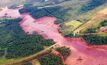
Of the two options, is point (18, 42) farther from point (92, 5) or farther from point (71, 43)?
point (92, 5)

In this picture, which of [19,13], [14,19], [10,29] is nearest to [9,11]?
[19,13]

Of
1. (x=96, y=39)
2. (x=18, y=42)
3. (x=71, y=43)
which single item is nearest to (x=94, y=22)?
(x=96, y=39)

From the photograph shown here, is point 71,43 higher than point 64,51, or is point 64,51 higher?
point 64,51

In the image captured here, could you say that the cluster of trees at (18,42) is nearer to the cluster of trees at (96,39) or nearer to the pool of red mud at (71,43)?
the pool of red mud at (71,43)

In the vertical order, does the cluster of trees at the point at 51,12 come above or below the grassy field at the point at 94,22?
below

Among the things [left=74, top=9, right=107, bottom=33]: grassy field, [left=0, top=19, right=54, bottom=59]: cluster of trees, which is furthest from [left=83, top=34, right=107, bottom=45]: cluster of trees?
[left=0, top=19, right=54, bottom=59]: cluster of trees

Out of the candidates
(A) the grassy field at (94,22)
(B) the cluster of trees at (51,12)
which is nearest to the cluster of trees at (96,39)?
(A) the grassy field at (94,22)

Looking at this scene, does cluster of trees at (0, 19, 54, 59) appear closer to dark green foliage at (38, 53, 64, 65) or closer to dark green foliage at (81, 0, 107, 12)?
dark green foliage at (38, 53, 64, 65)

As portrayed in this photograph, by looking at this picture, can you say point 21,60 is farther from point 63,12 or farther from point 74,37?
point 63,12
